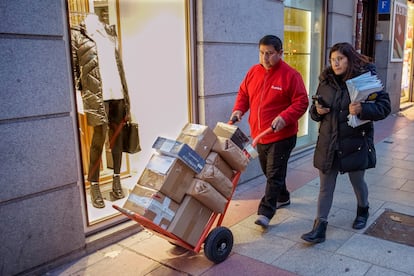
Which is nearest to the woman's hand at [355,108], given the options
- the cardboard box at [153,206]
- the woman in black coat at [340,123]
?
the woman in black coat at [340,123]

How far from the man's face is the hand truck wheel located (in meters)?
1.62

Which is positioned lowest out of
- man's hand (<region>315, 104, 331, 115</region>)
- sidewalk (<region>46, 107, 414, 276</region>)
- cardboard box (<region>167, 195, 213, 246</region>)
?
sidewalk (<region>46, 107, 414, 276</region>)

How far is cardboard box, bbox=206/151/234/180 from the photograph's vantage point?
3.23 m

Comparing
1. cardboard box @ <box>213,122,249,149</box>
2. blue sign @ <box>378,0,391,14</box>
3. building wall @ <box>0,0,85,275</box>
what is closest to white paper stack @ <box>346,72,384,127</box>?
cardboard box @ <box>213,122,249,149</box>

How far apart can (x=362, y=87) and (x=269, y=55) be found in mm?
908

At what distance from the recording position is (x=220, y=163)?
330cm

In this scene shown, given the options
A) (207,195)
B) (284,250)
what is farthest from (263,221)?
(207,195)

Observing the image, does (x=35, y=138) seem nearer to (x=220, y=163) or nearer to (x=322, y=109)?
(x=220, y=163)

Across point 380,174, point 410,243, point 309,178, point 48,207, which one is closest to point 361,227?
point 410,243

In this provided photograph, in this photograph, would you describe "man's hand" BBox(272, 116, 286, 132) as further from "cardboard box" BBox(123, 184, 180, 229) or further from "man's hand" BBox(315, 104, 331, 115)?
"cardboard box" BBox(123, 184, 180, 229)

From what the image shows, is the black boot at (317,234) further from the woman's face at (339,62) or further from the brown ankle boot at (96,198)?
the brown ankle boot at (96,198)

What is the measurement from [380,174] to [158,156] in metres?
4.05

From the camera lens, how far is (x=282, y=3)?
5.95m

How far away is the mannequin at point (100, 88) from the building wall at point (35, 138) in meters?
0.74
